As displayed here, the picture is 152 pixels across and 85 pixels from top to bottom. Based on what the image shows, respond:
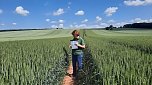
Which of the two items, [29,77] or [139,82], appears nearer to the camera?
[139,82]

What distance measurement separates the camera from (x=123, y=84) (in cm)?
719

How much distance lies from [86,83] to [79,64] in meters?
2.31

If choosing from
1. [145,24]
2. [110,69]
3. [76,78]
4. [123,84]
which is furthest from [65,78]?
[145,24]

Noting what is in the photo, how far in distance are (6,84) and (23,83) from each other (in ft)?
2.68

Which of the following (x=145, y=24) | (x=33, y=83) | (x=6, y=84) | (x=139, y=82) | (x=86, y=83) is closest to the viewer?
(x=6, y=84)

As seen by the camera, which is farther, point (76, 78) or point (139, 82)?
point (76, 78)

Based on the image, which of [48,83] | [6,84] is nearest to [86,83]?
[48,83]

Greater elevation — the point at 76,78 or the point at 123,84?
the point at 123,84

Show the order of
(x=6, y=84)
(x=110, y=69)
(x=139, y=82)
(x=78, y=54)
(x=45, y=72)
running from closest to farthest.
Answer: (x=6, y=84)
(x=139, y=82)
(x=110, y=69)
(x=45, y=72)
(x=78, y=54)

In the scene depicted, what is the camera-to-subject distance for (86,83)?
10.6 metres

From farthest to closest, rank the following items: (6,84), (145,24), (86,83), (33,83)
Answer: (145,24)
(86,83)
(33,83)
(6,84)

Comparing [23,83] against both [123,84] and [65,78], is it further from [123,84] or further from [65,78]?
[65,78]

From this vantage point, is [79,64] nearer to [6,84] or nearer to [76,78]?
[76,78]

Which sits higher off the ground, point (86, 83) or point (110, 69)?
point (110, 69)
